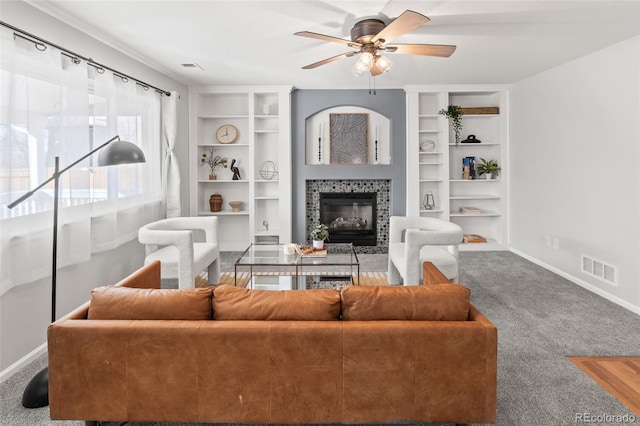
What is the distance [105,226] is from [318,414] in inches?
110

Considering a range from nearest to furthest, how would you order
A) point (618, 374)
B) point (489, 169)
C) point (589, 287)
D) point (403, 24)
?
point (618, 374) < point (403, 24) < point (589, 287) < point (489, 169)

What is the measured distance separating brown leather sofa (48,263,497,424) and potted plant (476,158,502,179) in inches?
187

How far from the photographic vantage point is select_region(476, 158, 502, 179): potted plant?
5969 millimetres

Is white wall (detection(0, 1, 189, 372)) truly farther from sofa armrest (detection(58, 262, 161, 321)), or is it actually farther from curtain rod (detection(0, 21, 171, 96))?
sofa armrest (detection(58, 262, 161, 321))

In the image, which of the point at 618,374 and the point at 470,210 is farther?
the point at 470,210

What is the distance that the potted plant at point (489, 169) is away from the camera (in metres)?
5.97

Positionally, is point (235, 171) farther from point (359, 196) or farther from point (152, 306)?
point (152, 306)

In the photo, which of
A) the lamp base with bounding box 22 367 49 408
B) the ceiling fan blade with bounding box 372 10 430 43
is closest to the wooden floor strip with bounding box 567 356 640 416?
the ceiling fan blade with bounding box 372 10 430 43

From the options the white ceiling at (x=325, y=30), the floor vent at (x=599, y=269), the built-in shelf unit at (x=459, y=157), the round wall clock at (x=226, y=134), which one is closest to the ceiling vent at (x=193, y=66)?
the white ceiling at (x=325, y=30)

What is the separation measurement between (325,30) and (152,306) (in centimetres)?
265

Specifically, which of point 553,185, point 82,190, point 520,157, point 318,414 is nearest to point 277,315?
point 318,414

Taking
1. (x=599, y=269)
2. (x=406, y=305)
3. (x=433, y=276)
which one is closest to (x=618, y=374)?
(x=433, y=276)

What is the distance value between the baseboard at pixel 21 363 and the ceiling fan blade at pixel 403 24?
129 inches

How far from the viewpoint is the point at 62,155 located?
2928 mm
